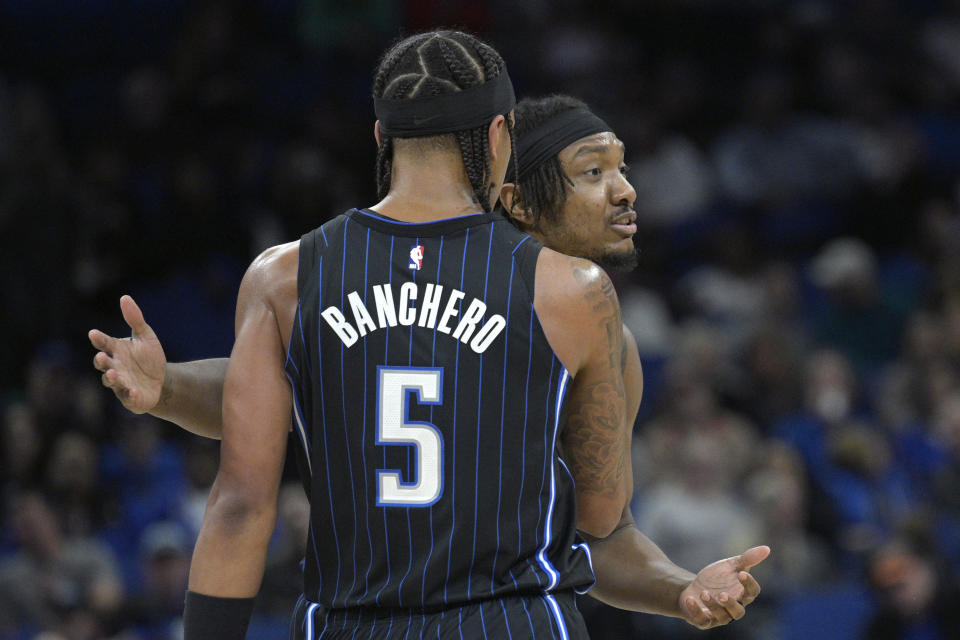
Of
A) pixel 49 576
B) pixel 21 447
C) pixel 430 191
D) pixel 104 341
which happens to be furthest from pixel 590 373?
pixel 21 447

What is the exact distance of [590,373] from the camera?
305 centimetres

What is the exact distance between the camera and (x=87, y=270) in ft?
33.7

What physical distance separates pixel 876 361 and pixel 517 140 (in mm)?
7098

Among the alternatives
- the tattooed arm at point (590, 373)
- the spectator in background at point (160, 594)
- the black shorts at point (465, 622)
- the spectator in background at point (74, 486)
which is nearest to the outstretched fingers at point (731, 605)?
the tattooed arm at point (590, 373)

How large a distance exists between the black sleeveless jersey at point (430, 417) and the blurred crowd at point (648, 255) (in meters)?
4.65

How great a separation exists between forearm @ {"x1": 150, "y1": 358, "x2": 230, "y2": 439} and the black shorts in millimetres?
607

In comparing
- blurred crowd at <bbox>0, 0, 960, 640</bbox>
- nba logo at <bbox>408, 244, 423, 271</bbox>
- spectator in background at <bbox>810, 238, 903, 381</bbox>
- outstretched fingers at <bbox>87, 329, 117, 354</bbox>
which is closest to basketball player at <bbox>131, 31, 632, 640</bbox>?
nba logo at <bbox>408, 244, 423, 271</bbox>

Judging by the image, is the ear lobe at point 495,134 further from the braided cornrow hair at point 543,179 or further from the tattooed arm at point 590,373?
the braided cornrow hair at point 543,179

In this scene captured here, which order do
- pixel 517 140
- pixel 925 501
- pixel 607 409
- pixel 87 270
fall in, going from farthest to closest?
pixel 87 270
pixel 925 501
pixel 517 140
pixel 607 409

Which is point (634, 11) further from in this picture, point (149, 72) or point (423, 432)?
point (423, 432)

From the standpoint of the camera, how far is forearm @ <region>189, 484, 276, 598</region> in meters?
2.97

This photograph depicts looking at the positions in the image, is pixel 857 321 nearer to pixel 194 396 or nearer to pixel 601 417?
pixel 601 417

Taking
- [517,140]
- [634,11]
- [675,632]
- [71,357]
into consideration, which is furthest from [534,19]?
[517,140]

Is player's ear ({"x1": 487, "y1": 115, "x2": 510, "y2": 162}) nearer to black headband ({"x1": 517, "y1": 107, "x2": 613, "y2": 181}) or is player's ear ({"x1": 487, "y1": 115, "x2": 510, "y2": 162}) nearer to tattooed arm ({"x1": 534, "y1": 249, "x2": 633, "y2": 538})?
tattooed arm ({"x1": 534, "y1": 249, "x2": 633, "y2": 538})
